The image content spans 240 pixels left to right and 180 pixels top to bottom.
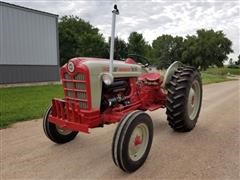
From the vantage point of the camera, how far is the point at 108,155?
4312mm

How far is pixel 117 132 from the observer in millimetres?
3586

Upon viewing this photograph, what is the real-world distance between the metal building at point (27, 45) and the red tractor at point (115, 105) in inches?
456

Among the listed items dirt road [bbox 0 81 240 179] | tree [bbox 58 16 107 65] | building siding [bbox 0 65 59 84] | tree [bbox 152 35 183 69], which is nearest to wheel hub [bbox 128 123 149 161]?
dirt road [bbox 0 81 240 179]

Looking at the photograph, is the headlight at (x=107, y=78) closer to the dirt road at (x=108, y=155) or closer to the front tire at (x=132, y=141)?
the front tire at (x=132, y=141)

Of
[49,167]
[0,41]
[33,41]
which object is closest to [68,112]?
[49,167]

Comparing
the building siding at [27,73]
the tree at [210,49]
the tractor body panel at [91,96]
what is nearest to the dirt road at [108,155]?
the tractor body panel at [91,96]

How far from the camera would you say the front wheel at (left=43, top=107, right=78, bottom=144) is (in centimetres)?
457

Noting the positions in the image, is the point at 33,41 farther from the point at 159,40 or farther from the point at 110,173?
the point at 159,40

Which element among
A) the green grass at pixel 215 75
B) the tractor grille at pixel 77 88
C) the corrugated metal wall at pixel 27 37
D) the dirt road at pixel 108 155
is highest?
the corrugated metal wall at pixel 27 37

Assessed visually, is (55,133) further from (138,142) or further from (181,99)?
(181,99)

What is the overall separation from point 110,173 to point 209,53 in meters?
40.6

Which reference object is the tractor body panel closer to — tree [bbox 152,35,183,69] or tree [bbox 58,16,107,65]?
tree [bbox 58,16,107,65]

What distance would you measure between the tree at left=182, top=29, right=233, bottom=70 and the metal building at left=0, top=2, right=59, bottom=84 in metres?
29.5

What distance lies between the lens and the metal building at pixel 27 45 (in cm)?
1485
